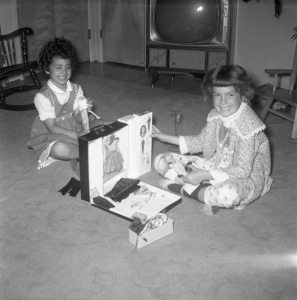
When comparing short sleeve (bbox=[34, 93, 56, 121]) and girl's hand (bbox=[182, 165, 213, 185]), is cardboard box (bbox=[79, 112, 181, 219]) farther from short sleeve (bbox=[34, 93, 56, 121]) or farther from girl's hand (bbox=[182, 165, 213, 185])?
short sleeve (bbox=[34, 93, 56, 121])

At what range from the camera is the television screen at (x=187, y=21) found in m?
3.53

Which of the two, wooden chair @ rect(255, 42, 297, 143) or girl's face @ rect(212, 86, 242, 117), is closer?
girl's face @ rect(212, 86, 242, 117)

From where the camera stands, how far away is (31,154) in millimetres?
2648

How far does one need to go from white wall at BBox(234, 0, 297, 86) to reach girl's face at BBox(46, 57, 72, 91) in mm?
2008

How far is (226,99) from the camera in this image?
6.38 feet

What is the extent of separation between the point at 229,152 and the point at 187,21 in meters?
1.90

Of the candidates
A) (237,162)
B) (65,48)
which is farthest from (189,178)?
(65,48)

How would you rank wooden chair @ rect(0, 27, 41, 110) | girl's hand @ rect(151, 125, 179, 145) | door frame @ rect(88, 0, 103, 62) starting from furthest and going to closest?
door frame @ rect(88, 0, 103, 62) < wooden chair @ rect(0, 27, 41, 110) < girl's hand @ rect(151, 125, 179, 145)

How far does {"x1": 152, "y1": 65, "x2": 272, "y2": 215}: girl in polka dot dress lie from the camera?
6.31 ft

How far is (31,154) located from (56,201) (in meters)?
0.63

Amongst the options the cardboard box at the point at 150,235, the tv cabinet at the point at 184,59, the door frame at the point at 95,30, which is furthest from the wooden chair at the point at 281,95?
the door frame at the point at 95,30

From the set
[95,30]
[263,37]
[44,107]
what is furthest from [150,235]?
[95,30]

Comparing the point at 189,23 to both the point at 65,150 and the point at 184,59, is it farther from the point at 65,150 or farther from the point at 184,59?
the point at 65,150

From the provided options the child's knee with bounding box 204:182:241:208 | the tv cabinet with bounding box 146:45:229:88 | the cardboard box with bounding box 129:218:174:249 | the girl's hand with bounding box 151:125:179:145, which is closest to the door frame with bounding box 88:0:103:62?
the tv cabinet with bounding box 146:45:229:88
